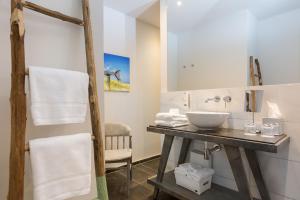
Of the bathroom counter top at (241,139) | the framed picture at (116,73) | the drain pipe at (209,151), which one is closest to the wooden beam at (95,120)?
the bathroom counter top at (241,139)

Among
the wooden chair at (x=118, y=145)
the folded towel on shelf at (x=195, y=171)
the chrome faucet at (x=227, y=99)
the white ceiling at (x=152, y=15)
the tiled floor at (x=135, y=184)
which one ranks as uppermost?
the white ceiling at (x=152, y=15)

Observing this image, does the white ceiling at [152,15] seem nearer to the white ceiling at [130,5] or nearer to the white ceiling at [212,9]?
the white ceiling at [130,5]

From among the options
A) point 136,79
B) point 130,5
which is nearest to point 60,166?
point 136,79

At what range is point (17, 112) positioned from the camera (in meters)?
0.79

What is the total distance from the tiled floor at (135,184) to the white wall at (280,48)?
5.34 ft

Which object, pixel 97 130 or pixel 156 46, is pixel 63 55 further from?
pixel 156 46

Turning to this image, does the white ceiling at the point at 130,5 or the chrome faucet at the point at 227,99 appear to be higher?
the white ceiling at the point at 130,5

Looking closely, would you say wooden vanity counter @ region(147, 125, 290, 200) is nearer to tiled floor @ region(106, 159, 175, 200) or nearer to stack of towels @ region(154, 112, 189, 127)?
stack of towels @ region(154, 112, 189, 127)

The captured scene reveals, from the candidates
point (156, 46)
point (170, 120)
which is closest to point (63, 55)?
point (170, 120)

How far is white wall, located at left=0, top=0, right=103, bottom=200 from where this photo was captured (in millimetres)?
892

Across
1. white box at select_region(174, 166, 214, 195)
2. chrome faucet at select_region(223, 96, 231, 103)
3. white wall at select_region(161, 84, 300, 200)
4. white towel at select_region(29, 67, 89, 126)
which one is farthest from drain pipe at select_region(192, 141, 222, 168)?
white towel at select_region(29, 67, 89, 126)

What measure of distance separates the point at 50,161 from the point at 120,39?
2196 millimetres

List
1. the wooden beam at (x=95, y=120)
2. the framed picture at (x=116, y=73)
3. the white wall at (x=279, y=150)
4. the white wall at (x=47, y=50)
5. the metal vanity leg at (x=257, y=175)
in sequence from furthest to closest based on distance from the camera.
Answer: the framed picture at (x=116, y=73), the metal vanity leg at (x=257, y=175), the white wall at (x=279, y=150), the wooden beam at (x=95, y=120), the white wall at (x=47, y=50)

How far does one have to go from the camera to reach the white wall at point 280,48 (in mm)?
1671
